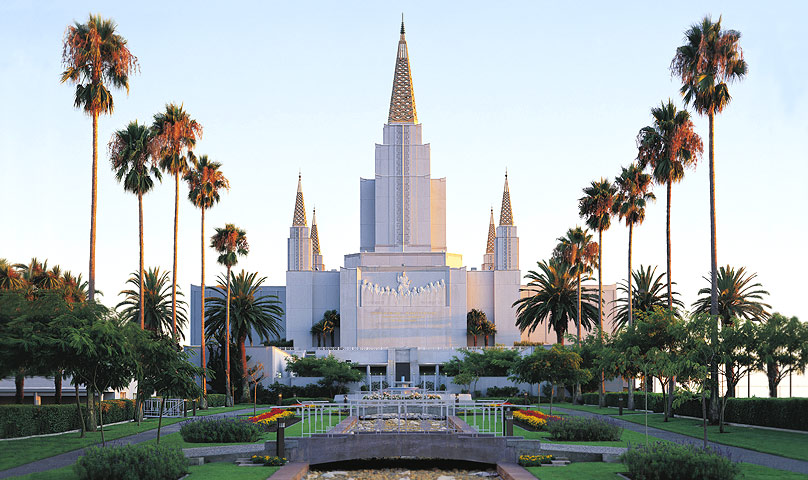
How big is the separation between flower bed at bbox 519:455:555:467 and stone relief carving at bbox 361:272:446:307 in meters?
71.9

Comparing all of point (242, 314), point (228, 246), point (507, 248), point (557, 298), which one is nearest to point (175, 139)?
point (228, 246)

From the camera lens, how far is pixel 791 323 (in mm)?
33062

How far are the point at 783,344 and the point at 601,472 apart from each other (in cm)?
1494

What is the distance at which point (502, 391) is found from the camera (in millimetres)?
71562

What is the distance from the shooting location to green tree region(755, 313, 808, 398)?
1292 inches

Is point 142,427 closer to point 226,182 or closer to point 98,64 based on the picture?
point 98,64

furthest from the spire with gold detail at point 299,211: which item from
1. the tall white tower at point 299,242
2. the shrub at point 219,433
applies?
the shrub at point 219,433

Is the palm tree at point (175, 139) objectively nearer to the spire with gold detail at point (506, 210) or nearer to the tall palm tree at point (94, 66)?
the tall palm tree at point (94, 66)

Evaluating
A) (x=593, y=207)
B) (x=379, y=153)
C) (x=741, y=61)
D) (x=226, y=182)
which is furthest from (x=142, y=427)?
(x=379, y=153)

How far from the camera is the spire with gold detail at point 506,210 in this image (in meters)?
104

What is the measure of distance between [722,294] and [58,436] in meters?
44.8

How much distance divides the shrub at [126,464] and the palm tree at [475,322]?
77789mm

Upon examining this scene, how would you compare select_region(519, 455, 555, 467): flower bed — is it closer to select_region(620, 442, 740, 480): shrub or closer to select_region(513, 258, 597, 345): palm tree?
select_region(620, 442, 740, 480): shrub

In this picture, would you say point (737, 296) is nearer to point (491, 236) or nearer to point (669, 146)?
point (669, 146)
